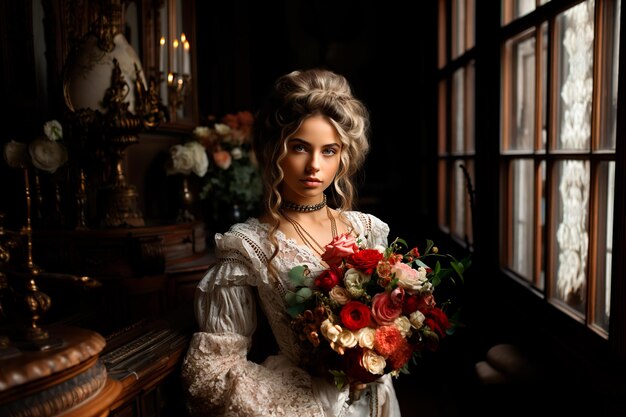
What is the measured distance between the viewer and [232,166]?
4.27 m

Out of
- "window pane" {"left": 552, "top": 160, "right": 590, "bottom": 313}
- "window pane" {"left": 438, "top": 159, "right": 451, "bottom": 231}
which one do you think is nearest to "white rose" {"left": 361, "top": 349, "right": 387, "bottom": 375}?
"window pane" {"left": 552, "top": 160, "right": 590, "bottom": 313}

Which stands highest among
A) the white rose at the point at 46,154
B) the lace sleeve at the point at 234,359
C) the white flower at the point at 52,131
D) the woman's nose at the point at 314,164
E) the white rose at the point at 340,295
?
the white flower at the point at 52,131

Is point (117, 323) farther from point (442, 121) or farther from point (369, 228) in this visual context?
point (442, 121)

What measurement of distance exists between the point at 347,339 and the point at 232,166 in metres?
2.91

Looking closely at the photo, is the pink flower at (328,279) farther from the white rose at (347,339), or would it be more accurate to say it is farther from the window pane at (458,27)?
the window pane at (458,27)

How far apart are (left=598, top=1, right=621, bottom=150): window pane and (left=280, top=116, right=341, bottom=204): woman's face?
33.4 inches

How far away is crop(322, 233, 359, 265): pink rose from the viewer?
167cm

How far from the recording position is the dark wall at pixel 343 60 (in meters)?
5.65

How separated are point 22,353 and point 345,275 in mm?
819

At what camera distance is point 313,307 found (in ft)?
5.41

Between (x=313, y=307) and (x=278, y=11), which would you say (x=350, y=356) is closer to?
(x=313, y=307)

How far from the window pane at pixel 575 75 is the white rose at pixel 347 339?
1096 mm

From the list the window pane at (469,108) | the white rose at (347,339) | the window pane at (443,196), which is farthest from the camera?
the window pane at (443,196)

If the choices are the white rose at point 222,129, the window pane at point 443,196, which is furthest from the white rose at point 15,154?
the window pane at point 443,196
